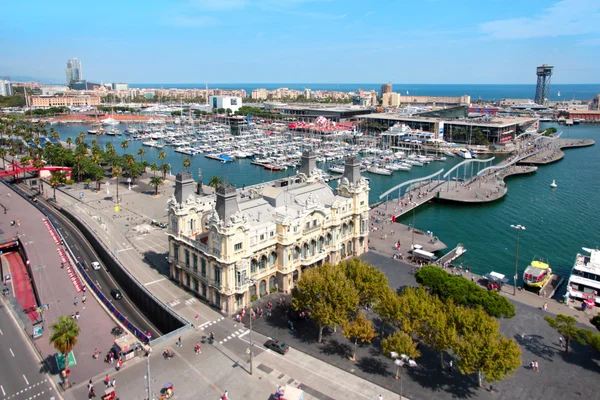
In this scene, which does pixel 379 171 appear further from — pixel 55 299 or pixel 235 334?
pixel 55 299

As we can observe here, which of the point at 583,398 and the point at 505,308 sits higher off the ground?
the point at 505,308

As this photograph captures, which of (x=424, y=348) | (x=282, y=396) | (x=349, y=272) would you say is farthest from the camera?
(x=349, y=272)

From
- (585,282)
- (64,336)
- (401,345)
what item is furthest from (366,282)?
(585,282)

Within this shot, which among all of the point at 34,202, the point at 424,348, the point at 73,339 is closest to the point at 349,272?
the point at 424,348

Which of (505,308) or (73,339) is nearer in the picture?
(73,339)

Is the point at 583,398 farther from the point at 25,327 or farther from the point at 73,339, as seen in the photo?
the point at 25,327

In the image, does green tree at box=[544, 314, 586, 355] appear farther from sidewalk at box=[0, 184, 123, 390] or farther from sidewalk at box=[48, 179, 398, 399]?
sidewalk at box=[0, 184, 123, 390]
